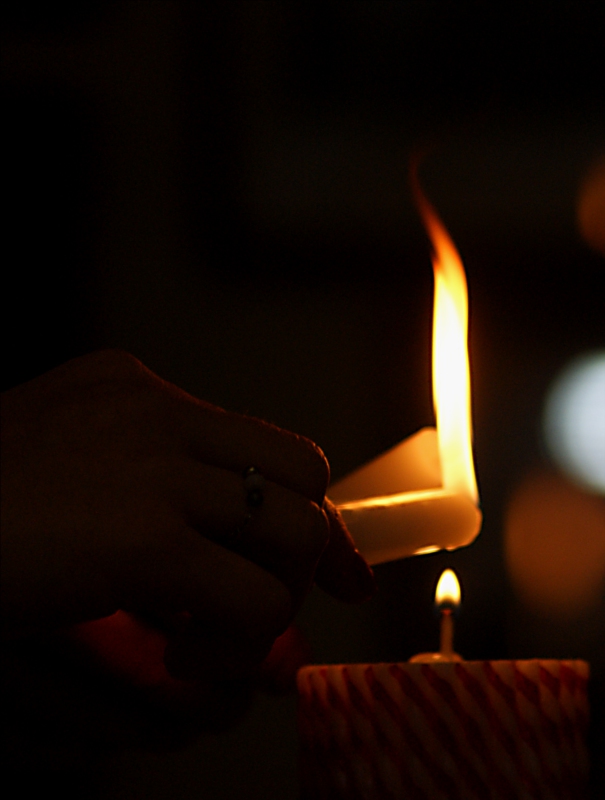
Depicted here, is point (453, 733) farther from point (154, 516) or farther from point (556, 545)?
point (556, 545)

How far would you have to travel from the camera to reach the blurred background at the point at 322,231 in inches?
32.8

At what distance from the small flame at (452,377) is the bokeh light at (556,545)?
1.15 ft

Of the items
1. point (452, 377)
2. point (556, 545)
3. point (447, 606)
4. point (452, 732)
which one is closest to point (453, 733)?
point (452, 732)

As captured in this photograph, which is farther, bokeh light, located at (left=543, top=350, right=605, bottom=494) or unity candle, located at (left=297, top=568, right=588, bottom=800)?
bokeh light, located at (left=543, top=350, right=605, bottom=494)

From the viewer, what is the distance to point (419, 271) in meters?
0.92

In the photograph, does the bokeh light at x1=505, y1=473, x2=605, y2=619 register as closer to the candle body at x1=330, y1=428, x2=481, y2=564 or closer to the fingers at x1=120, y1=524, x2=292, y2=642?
the candle body at x1=330, y1=428, x2=481, y2=564

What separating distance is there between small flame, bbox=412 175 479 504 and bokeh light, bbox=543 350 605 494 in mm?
330

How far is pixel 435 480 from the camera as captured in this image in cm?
48

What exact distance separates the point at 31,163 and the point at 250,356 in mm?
365

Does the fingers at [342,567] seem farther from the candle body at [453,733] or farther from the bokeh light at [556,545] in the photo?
the bokeh light at [556,545]

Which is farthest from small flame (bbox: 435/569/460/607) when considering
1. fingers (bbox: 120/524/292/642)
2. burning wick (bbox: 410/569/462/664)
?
fingers (bbox: 120/524/292/642)

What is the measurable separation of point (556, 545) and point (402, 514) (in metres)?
0.45

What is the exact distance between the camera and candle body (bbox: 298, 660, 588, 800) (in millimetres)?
344

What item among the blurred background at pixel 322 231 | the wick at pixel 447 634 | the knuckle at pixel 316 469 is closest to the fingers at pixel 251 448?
the knuckle at pixel 316 469
